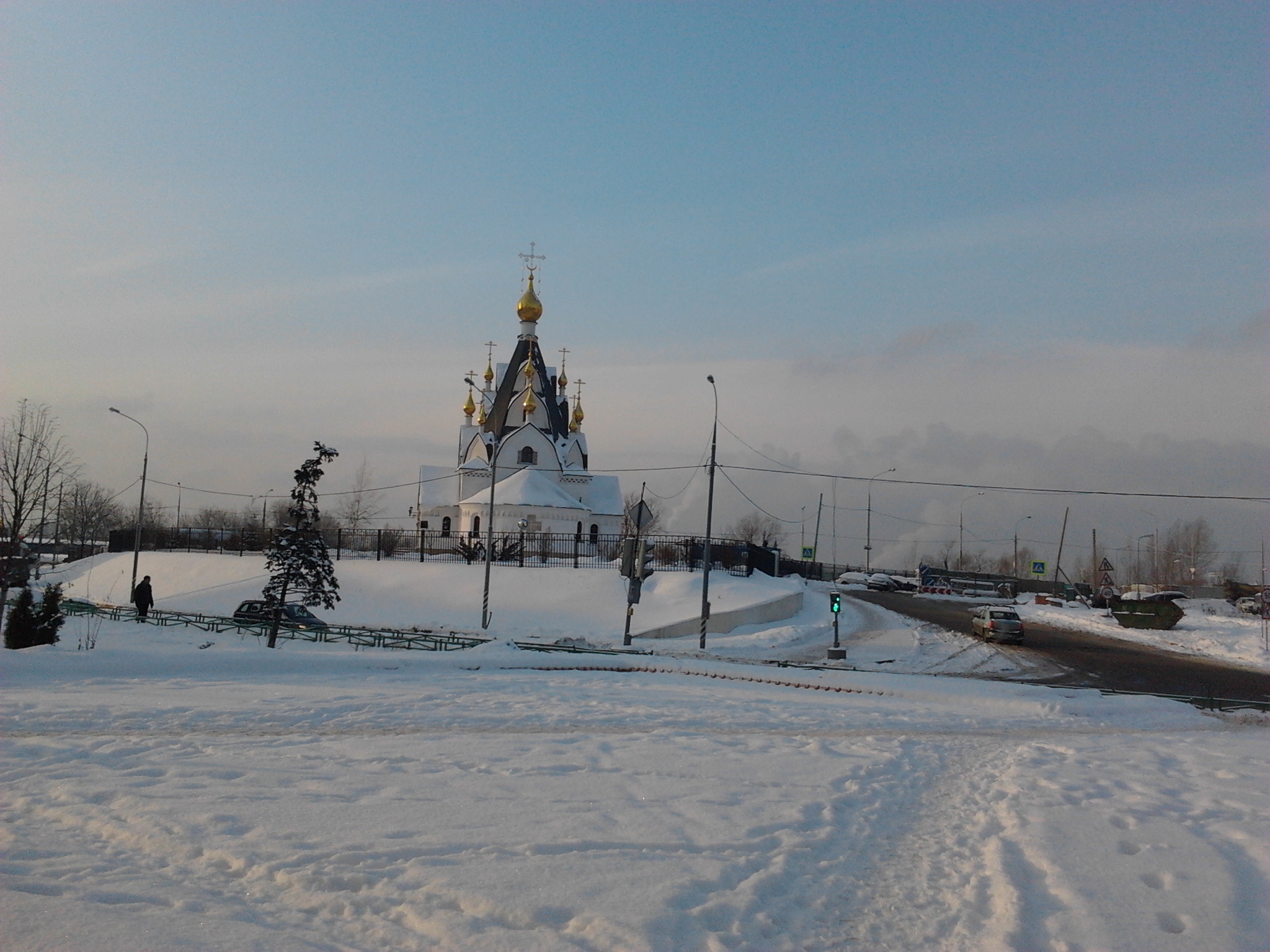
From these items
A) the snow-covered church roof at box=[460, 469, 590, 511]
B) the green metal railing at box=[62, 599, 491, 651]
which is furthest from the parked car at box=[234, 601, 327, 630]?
the snow-covered church roof at box=[460, 469, 590, 511]

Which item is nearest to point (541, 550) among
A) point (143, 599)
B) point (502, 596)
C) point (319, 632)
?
point (502, 596)

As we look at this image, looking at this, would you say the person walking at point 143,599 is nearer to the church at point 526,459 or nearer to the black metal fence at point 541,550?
the black metal fence at point 541,550

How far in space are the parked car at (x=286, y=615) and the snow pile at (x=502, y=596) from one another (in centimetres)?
406

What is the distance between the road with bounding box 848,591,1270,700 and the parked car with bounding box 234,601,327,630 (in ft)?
62.8

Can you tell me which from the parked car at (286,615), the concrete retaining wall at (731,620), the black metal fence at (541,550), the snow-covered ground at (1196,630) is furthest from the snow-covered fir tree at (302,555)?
the snow-covered ground at (1196,630)

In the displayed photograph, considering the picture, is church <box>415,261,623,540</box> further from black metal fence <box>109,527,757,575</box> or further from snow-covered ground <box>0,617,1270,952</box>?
snow-covered ground <box>0,617,1270,952</box>

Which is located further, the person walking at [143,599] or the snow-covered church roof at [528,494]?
the snow-covered church roof at [528,494]

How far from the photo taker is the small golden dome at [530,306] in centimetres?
6569

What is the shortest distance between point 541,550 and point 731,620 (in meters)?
9.92

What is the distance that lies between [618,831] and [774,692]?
889cm

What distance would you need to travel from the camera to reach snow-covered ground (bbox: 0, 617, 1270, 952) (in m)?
5.52

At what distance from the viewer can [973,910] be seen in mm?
6145

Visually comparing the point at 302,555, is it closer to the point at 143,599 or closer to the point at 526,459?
the point at 143,599

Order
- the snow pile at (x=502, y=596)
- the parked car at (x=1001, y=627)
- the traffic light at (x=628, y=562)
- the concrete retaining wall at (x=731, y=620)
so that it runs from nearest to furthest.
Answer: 1. the traffic light at (x=628, y=562)
2. the concrete retaining wall at (x=731, y=620)
3. the parked car at (x=1001, y=627)
4. the snow pile at (x=502, y=596)
